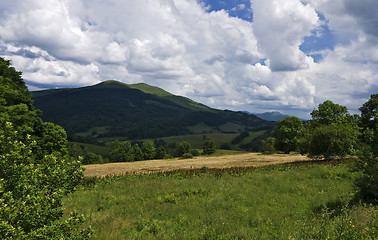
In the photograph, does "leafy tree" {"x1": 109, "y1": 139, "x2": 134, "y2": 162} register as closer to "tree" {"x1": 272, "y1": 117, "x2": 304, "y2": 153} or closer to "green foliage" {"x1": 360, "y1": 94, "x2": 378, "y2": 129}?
"tree" {"x1": 272, "y1": 117, "x2": 304, "y2": 153}

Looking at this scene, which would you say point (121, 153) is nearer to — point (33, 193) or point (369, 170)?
point (369, 170)

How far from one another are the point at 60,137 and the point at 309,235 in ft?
164

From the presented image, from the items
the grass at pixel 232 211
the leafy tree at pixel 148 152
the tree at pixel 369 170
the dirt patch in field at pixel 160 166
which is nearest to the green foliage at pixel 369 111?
the dirt patch in field at pixel 160 166

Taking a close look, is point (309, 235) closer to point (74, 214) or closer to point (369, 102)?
point (74, 214)

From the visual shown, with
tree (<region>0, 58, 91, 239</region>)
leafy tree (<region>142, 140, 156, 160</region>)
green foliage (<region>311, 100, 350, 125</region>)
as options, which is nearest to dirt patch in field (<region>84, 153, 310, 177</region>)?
green foliage (<region>311, 100, 350, 125</region>)

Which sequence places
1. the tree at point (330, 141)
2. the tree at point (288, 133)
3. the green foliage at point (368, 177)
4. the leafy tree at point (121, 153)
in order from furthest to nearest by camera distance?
the leafy tree at point (121, 153), the tree at point (288, 133), the tree at point (330, 141), the green foliage at point (368, 177)

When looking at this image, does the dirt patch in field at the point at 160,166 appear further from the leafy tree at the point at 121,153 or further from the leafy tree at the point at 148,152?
the leafy tree at the point at 148,152

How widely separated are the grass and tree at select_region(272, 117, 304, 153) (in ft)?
186

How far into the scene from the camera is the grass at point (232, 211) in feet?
31.2

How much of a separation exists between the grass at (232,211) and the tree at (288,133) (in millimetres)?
56610

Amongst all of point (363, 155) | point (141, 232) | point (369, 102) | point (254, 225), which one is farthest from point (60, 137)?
point (369, 102)

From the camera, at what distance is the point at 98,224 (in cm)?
1142

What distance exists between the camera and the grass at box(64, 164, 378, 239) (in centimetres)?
950

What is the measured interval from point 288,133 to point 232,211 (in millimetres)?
69808
